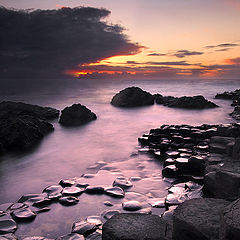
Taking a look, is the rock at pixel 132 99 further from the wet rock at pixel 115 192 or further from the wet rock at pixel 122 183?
the wet rock at pixel 115 192

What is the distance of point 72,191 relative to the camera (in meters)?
4.45

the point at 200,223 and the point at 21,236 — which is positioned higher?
the point at 200,223

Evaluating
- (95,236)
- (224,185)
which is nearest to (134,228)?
(95,236)

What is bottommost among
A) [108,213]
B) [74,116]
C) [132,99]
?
[108,213]

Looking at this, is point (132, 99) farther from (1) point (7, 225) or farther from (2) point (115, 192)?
(1) point (7, 225)

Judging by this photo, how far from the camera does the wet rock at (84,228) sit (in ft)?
10.6

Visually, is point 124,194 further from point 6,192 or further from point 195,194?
point 6,192

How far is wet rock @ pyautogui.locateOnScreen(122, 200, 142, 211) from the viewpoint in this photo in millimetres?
3807

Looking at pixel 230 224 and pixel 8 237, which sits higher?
pixel 230 224

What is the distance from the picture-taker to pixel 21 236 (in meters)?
3.24

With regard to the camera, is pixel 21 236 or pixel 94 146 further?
pixel 94 146

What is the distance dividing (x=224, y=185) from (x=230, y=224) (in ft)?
6.14

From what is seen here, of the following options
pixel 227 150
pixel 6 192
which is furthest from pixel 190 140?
pixel 6 192

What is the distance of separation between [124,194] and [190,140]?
12.6ft
